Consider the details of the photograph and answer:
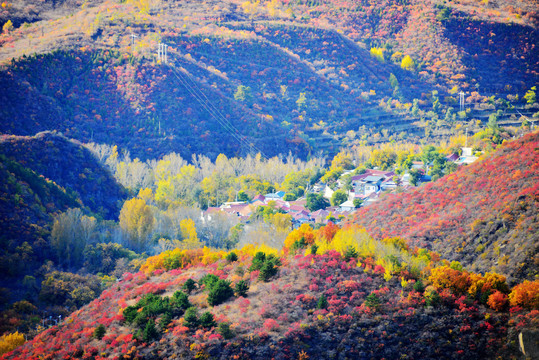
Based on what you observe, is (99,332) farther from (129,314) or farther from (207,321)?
(207,321)

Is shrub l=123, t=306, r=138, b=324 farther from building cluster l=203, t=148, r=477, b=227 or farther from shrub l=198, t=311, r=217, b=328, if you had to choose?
building cluster l=203, t=148, r=477, b=227

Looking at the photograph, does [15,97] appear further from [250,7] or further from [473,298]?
[250,7]

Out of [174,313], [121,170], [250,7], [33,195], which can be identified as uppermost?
[250,7]

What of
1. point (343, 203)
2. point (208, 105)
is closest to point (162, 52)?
point (208, 105)

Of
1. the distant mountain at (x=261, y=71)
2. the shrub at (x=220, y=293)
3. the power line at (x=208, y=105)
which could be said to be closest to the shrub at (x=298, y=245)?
the shrub at (x=220, y=293)

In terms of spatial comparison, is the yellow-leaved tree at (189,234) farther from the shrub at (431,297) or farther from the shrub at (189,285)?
the shrub at (431,297)

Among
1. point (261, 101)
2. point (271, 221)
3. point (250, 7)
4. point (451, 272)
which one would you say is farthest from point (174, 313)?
point (250, 7)
